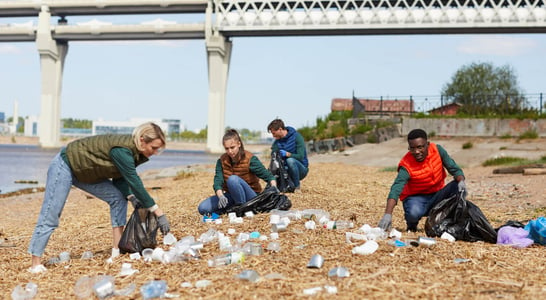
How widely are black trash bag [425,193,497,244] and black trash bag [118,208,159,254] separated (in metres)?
2.59

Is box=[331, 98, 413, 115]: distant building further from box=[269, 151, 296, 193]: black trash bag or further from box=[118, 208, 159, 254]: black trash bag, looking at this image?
box=[118, 208, 159, 254]: black trash bag

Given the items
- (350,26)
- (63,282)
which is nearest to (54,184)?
(63,282)

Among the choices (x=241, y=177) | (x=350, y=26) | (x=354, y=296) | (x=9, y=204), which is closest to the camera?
(x=354, y=296)

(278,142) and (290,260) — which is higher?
(278,142)

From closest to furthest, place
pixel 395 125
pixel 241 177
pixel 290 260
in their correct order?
1. pixel 290 260
2. pixel 241 177
3. pixel 395 125

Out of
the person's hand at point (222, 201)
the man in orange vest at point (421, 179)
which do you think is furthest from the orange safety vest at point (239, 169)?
the man in orange vest at point (421, 179)

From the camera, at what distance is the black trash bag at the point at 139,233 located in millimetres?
5078

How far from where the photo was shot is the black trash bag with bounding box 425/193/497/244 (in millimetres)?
5434

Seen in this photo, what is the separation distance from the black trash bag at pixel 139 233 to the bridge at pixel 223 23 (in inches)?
1585

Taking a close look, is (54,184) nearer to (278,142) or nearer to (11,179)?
(278,142)

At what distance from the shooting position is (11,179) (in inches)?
826

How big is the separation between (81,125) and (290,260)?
6940 inches

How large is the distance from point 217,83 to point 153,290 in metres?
48.7

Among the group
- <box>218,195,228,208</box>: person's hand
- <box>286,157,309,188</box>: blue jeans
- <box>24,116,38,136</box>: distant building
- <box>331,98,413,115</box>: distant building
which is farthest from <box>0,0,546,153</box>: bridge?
<box>24,116,38,136</box>: distant building
